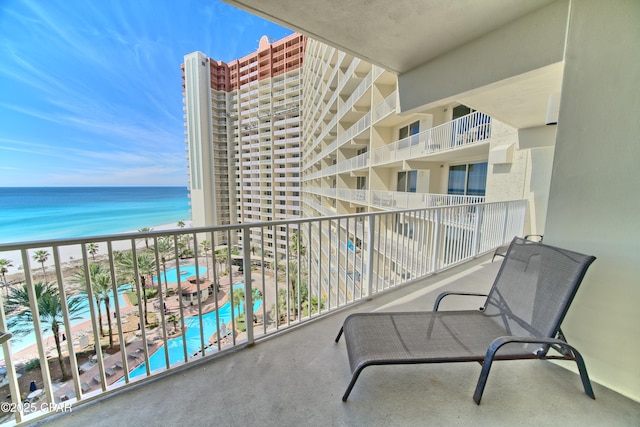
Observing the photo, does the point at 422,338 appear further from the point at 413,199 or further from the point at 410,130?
the point at 410,130

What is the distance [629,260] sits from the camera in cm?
145

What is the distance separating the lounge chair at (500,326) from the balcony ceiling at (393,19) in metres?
1.79

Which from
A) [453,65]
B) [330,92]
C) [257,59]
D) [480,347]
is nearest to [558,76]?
[453,65]

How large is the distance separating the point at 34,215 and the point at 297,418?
4193 cm

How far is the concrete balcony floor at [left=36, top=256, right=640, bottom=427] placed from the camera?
142cm

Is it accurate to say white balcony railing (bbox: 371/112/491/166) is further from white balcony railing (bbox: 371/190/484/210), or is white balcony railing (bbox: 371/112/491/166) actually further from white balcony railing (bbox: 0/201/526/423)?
white balcony railing (bbox: 0/201/526/423)

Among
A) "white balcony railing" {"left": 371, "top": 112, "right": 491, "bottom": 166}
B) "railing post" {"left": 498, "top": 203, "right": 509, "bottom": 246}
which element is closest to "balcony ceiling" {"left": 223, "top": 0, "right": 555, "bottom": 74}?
"railing post" {"left": 498, "top": 203, "right": 509, "bottom": 246}

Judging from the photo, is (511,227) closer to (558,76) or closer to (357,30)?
(558,76)

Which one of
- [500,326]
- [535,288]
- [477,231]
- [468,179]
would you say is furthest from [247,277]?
[468,179]

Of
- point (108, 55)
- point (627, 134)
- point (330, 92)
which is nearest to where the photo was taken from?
point (627, 134)

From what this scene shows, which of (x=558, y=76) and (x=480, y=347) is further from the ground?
(x=558, y=76)

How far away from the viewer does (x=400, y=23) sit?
74.5 inches

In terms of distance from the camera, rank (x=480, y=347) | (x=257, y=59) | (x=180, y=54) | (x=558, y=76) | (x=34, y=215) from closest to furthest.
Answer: (x=480, y=347), (x=558, y=76), (x=34, y=215), (x=257, y=59), (x=180, y=54)

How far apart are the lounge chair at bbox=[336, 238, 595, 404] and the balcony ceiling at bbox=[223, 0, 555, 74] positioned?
1.79 meters
